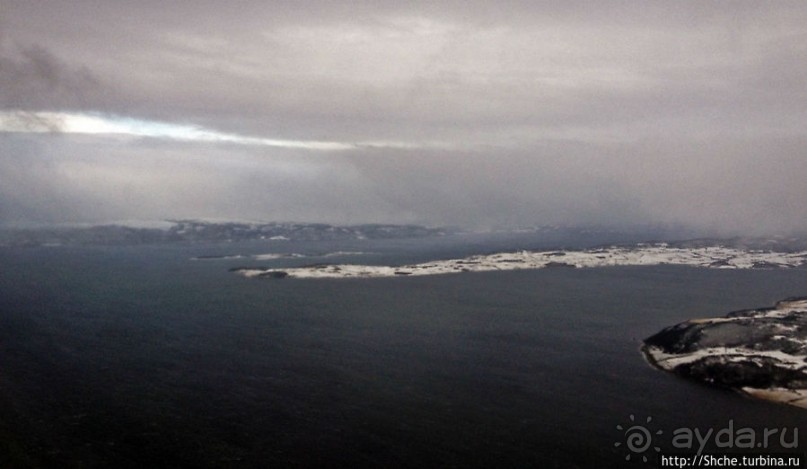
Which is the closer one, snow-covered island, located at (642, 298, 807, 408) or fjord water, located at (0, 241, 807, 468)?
fjord water, located at (0, 241, 807, 468)

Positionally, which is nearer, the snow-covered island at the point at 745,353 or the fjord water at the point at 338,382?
the fjord water at the point at 338,382

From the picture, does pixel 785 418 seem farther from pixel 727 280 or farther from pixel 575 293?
pixel 727 280

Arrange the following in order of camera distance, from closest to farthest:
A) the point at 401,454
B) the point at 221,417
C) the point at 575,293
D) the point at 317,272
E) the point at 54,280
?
the point at 401,454, the point at 221,417, the point at 575,293, the point at 54,280, the point at 317,272

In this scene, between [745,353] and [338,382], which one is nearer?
[338,382]

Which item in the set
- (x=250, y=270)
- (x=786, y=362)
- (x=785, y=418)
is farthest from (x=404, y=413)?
(x=250, y=270)
